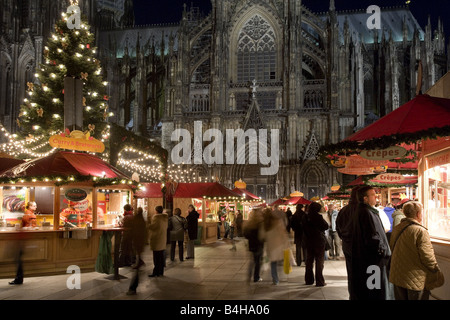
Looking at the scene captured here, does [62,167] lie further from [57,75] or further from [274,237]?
[57,75]

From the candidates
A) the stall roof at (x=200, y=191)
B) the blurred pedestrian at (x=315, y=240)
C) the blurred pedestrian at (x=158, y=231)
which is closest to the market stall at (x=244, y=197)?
the stall roof at (x=200, y=191)

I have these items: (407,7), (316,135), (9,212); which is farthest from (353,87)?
(9,212)

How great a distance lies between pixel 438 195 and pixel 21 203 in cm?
1229

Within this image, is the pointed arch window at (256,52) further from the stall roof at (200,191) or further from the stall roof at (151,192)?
the stall roof at (200,191)

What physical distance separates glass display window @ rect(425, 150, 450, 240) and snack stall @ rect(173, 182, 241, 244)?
478 inches

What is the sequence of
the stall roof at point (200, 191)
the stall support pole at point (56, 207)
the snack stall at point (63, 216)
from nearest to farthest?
1. the snack stall at point (63, 216)
2. the stall support pole at point (56, 207)
3. the stall roof at point (200, 191)

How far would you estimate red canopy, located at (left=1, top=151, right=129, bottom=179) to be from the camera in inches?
472

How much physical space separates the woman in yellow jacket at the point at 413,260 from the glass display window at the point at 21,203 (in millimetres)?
11035

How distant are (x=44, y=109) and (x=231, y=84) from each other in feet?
72.9

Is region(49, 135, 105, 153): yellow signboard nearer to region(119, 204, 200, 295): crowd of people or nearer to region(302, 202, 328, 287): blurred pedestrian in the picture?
region(119, 204, 200, 295): crowd of people

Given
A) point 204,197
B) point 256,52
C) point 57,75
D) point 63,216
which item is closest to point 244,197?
point 204,197

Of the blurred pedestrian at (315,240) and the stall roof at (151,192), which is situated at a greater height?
the stall roof at (151,192)

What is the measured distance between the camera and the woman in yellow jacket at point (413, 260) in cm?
535

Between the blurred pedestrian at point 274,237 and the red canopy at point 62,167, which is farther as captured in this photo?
the red canopy at point 62,167
